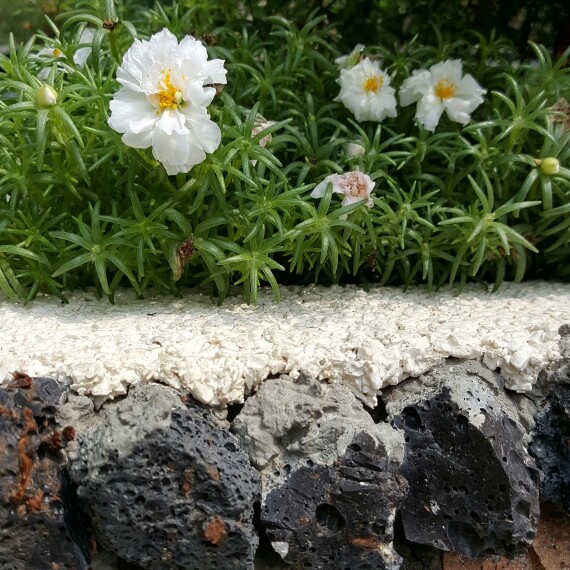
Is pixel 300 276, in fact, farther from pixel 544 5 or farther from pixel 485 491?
pixel 544 5

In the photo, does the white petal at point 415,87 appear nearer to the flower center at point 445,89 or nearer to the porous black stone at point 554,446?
the flower center at point 445,89

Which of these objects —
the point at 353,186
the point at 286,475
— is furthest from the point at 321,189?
the point at 286,475

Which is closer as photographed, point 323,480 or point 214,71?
point 323,480

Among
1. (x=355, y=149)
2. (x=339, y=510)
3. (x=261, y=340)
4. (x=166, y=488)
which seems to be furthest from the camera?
(x=355, y=149)

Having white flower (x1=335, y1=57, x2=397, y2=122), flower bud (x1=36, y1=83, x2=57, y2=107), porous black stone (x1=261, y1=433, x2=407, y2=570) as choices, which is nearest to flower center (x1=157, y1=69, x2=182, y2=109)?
flower bud (x1=36, y1=83, x2=57, y2=107)

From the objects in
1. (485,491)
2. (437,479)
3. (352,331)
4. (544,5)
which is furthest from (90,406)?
(544,5)

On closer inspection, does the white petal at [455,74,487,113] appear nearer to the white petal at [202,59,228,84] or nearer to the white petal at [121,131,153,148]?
the white petal at [202,59,228,84]

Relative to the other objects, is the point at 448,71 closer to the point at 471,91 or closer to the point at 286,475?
the point at 471,91
